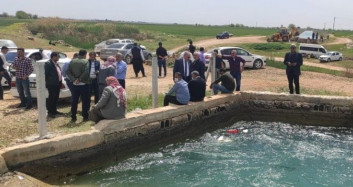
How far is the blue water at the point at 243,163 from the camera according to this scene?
7.69 metres

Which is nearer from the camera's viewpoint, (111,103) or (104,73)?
(111,103)

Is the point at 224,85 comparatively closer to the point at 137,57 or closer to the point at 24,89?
the point at 24,89

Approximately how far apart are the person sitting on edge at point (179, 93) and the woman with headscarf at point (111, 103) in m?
2.03

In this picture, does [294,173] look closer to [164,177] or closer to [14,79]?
[164,177]

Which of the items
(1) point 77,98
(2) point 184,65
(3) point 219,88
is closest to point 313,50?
(3) point 219,88

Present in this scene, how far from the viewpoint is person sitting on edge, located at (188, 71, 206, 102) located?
10.6m

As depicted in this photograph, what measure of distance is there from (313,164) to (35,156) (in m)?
5.80

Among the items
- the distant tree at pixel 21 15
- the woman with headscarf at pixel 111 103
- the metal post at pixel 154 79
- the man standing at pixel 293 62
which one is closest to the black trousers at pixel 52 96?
the woman with headscarf at pixel 111 103

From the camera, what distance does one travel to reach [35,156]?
7004 mm

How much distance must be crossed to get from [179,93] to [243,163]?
104 inches

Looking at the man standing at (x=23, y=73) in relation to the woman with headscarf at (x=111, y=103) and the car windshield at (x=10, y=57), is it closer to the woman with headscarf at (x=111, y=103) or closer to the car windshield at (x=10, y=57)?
the woman with headscarf at (x=111, y=103)

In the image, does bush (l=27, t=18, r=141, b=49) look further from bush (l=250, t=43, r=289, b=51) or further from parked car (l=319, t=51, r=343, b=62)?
parked car (l=319, t=51, r=343, b=62)

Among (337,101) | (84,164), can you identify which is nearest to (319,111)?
(337,101)

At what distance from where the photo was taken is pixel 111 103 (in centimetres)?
833
